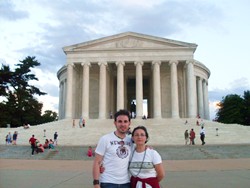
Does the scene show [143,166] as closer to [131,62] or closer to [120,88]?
[120,88]

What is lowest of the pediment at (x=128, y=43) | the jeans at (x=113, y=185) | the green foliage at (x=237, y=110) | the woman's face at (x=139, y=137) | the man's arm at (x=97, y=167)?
the jeans at (x=113, y=185)

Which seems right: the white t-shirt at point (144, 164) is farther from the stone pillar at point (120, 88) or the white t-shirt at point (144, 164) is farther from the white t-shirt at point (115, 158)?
the stone pillar at point (120, 88)

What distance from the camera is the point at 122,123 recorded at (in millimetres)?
5344

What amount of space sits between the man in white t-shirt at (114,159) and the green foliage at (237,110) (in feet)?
Answer: 277

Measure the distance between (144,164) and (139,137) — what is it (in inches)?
19.4

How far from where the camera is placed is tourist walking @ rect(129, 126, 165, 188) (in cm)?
500

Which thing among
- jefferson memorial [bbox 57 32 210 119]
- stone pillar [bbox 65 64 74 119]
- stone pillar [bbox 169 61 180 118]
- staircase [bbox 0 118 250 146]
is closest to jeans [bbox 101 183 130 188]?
staircase [bbox 0 118 250 146]

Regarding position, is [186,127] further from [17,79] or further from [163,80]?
[17,79]

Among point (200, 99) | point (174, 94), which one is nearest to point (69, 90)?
point (174, 94)

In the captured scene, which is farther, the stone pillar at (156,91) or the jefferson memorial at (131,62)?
the jefferson memorial at (131,62)

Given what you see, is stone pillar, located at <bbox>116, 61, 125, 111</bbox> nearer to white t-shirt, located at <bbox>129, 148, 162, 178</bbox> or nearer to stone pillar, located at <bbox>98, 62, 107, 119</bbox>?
stone pillar, located at <bbox>98, 62, 107, 119</bbox>

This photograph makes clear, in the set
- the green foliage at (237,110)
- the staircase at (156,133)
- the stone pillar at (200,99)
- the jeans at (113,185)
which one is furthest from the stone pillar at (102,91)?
the jeans at (113,185)

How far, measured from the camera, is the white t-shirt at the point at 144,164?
5.03 meters

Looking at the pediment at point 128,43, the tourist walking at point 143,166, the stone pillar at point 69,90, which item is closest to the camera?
the tourist walking at point 143,166
